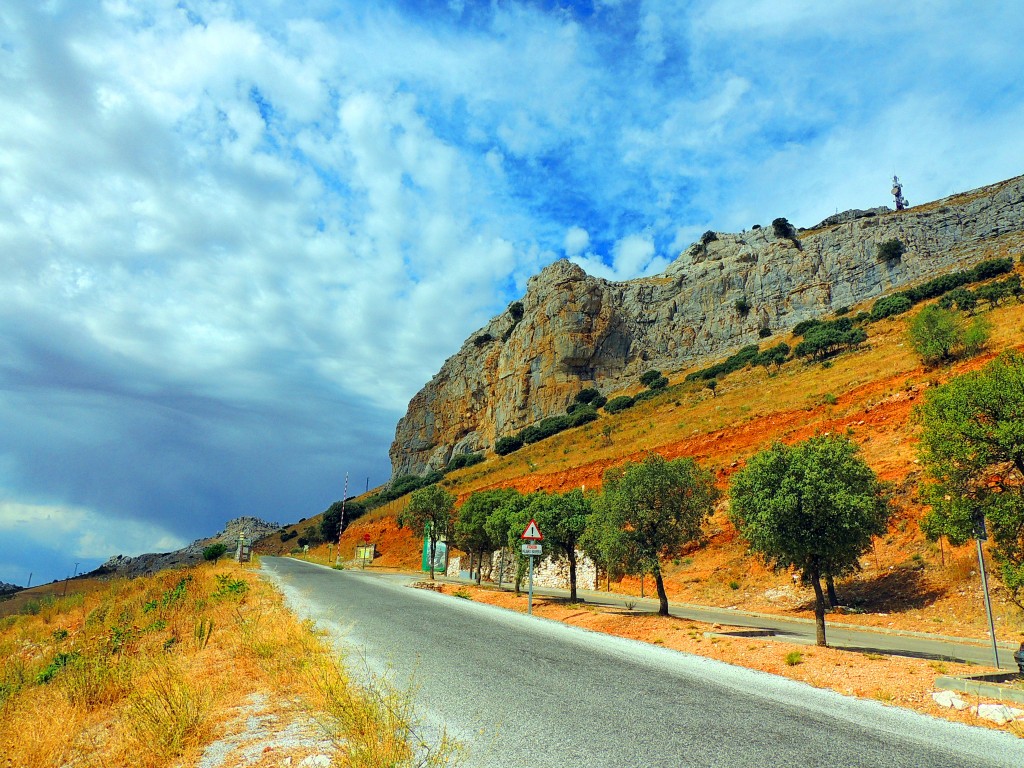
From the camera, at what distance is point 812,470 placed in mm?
17375

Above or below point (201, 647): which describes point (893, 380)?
above

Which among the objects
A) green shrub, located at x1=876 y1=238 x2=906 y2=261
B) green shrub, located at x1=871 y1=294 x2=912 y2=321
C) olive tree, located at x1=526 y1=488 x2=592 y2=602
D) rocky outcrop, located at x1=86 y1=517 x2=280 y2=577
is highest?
green shrub, located at x1=876 y1=238 x2=906 y2=261

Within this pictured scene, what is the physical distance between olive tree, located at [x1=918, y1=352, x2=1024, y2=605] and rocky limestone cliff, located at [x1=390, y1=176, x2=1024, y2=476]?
8976cm

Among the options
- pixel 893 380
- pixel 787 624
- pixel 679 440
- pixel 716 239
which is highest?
pixel 716 239

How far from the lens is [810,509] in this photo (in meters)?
16.6

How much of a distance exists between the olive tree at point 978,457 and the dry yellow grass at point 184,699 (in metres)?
16.6

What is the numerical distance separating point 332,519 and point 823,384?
91651mm

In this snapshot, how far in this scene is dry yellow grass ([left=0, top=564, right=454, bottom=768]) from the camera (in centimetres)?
531

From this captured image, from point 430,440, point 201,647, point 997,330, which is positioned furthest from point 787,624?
point 430,440

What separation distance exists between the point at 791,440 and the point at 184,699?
4243 cm

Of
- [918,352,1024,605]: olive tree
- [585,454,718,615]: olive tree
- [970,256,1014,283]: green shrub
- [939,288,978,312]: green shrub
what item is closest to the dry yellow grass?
[585,454,718,615]: olive tree

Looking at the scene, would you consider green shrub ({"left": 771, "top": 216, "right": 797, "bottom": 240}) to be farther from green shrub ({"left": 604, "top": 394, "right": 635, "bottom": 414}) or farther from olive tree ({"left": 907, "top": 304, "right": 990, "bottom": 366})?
olive tree ({"left": 907, "top": 304, "right": 990, "bottom": 366})

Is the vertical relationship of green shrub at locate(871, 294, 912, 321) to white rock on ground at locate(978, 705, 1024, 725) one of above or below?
above

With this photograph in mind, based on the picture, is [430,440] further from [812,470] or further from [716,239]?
[812,470]
